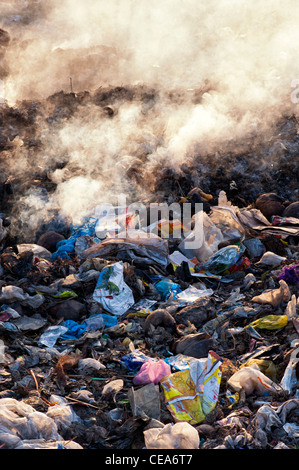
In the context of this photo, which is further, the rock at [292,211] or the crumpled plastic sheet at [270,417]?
the rock at [292,211]

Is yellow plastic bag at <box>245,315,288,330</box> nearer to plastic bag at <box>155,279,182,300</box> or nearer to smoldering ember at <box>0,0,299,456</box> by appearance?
smoldering ember at <box>0,0,299,456</box>

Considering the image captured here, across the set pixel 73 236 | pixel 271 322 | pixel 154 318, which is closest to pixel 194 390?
pixel 154 318

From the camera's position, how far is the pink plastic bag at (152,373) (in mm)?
3615

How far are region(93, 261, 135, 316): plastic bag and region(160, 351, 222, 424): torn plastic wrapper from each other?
135cm

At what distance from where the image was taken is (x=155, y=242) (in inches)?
216

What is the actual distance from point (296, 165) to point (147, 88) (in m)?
3.44

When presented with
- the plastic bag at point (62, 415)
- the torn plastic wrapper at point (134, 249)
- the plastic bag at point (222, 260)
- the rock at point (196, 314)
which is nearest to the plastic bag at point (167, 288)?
the torn plastic wrapper at point (134, 249)

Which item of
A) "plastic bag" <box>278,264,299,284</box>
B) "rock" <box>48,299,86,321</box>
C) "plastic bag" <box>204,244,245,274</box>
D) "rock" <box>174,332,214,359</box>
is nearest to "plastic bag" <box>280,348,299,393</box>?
"rock" <box>174,332,214,359</box>

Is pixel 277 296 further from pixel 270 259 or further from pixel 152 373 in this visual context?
pixel 152 373

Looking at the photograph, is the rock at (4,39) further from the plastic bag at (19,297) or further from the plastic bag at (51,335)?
the plastic bag at (51,335)

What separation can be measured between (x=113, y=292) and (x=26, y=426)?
2.04 m

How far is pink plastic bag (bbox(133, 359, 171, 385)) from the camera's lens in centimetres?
362

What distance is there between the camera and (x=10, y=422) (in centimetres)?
289

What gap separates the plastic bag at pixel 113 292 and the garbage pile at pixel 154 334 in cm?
1
